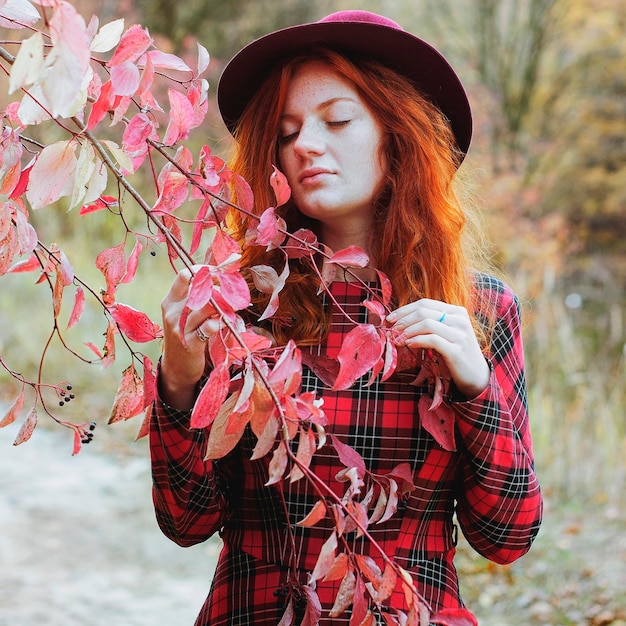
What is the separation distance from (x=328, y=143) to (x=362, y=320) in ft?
0.98

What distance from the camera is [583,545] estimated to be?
3.48m

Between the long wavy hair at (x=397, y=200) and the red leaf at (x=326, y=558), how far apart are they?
576 mm

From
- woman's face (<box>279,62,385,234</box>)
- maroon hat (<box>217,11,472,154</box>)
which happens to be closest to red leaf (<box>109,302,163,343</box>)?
woman's face (<box>279,62,385,234</box>)

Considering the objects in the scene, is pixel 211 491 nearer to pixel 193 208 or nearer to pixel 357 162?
pixel 357 162

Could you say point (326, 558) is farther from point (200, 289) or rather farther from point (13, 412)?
point (13, 412)

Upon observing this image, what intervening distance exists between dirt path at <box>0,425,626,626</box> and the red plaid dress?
6.37 feet

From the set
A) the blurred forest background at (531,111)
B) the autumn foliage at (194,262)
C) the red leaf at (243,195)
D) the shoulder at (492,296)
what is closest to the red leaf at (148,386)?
the autumn foliage at (194,262)

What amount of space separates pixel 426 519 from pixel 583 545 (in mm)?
2500

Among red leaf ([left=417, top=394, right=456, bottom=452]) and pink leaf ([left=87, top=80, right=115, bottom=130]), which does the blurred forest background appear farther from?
pink leaf ([left=87, top=80, right=115, bottom=130])

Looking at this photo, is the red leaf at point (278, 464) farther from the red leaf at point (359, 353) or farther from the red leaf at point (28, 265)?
the red leaf at point (28, 265)

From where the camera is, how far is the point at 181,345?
0.98 meters

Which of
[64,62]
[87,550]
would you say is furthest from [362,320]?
[87,550]

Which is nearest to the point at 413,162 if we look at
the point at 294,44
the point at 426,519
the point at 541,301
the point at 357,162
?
the point at 357,162

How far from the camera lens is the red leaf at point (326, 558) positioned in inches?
29.7
